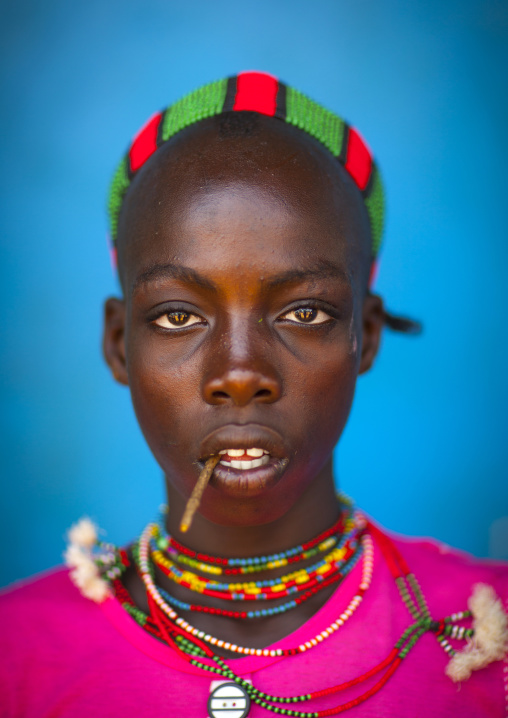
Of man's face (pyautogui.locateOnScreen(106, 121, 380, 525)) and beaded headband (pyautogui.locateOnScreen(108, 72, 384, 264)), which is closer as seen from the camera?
man's face (pyautogui.locateOnScreen(106, 121, 380, 525))

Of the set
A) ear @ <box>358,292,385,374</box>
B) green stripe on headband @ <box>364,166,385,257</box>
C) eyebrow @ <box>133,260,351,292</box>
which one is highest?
green stripe on headband @ <box>364,166,385,257</box>

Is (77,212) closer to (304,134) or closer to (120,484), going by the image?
(120,484)

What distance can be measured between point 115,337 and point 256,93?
752mm

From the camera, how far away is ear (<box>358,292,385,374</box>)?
1.89m

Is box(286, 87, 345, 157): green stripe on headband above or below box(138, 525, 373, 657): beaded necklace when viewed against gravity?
above

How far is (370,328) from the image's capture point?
192 cm

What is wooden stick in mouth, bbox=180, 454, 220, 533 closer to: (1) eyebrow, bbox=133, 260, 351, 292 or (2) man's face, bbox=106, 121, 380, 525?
(2) man's face, bbox=106, 121, 380, 525

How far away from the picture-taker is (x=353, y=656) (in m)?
1.61

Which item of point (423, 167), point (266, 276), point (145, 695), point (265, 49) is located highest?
point (265, 49)

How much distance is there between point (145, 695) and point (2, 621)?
464 mm

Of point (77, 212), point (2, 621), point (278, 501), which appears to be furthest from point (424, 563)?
point (77, 212)

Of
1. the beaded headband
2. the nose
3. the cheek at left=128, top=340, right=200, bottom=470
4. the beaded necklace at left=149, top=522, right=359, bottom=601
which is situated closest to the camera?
the nose

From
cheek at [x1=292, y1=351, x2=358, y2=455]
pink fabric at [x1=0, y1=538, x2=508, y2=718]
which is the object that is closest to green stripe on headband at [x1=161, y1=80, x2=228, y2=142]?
cheek at [x1=292, y1=351, x2=358, y2=455]

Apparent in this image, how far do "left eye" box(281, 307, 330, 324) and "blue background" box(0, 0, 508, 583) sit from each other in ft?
4.58
